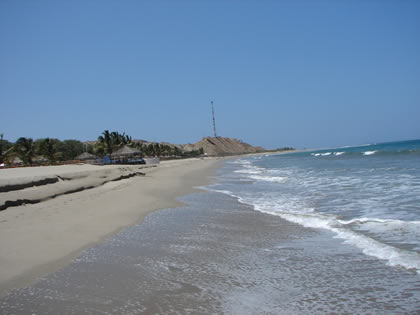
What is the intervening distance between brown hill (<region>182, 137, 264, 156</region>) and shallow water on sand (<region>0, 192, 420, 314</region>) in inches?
5110

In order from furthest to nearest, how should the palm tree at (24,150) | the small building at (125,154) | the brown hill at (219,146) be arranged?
the brown hill at (219,146) → the small building at (125,154) → the palm tree at (24,150)

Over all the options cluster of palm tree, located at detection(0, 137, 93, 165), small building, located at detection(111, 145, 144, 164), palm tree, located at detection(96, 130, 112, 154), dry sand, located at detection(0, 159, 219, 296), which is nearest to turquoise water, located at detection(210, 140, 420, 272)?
dry sand, located at detection(0, 159, 219, 296)

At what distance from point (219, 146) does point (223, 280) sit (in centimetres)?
15527

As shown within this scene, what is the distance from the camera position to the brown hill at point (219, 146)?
5784 inches

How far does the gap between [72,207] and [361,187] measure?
942 cm

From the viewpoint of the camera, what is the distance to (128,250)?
197 inches

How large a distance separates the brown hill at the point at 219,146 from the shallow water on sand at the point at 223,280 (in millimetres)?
129802

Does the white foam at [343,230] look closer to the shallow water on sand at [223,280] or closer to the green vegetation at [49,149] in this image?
the shallow water on sand at [223,280]

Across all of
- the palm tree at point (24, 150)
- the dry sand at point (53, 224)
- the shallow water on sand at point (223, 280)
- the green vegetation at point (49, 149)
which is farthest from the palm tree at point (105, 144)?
the shallow water on sand at point (223, 280)

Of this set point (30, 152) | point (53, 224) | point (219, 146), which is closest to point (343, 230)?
point (53, 224)

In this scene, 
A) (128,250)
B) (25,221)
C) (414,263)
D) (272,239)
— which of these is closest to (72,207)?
(25,221)

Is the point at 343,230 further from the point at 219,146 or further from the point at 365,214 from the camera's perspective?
the point at 219,146

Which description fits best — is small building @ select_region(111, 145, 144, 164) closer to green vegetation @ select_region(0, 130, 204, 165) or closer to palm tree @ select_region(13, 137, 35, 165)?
green vegetation @ select_region(0, 130, 204, 165)

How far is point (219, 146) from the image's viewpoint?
159 metres
